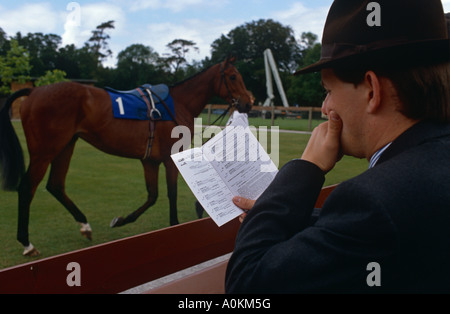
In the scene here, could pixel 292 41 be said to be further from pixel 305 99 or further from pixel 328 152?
pixel 328 152

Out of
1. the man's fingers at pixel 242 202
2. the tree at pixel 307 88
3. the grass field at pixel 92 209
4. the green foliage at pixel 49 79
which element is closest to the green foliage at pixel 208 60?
the tree at pixel 307 88

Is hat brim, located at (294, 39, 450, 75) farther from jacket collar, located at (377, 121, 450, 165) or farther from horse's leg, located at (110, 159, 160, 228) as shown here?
horse's leg, located at (110, 159, 160, 228)

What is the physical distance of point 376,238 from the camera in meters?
0.76

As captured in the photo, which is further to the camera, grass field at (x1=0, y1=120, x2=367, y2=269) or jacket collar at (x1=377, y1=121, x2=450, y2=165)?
grass field at (x1=0, y1=120, x2=367, y2=269)

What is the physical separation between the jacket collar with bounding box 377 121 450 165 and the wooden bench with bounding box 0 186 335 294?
94 centimetres

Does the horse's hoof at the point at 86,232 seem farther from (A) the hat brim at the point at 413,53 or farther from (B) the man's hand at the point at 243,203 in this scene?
(A) the hat brim at the point at 413,53

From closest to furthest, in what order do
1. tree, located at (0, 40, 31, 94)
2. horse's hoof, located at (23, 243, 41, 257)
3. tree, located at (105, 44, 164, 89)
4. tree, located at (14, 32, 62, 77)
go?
horse's hoof, located at (23, 243, 41, 257) → tree, located at (0, 40, 31, 94) → tree, located at (105, 44, 164, 89) → tree, located at (14, 32, 62, 77)

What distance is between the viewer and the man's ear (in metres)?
0.90

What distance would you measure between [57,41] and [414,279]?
59.5m

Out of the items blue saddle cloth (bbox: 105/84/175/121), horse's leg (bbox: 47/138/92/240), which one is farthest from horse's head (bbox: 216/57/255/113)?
horse's leg (bbox: 47/138/92/240)

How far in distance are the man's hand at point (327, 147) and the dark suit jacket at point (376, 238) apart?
0.16 meters

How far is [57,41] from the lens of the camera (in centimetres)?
5281

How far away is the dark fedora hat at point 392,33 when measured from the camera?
87cm
